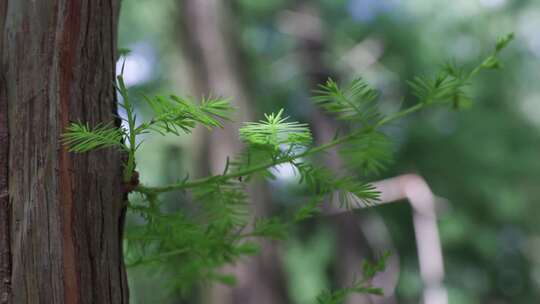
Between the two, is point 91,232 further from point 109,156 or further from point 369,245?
point 369,245

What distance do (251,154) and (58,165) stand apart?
28cm

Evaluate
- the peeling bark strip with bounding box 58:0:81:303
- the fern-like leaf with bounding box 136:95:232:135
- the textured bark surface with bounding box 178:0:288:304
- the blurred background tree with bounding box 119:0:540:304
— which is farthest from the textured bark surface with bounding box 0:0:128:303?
the blurred background tree with bounding box 119:0:540:304

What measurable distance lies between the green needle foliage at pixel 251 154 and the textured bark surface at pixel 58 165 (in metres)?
0.03

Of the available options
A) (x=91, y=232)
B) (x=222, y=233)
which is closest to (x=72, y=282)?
(x=91, y=232)

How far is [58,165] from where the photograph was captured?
0.93m

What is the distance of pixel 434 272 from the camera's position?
544 centimetres

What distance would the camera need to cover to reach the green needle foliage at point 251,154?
90 cm

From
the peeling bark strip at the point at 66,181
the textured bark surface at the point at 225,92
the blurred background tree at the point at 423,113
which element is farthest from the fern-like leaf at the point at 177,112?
the blurred background tree at the point at 423,113

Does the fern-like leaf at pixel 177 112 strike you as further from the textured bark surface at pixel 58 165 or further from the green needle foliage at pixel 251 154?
the textured bark surface at pixel 58 165

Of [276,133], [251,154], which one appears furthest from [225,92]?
[276,133]

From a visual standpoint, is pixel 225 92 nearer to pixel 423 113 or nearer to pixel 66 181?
pixel 66 181

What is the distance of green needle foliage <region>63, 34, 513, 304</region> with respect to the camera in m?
0.90

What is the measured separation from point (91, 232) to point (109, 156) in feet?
0.35

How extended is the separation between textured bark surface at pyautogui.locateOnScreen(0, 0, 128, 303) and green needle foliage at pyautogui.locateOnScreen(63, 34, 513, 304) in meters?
0.03
